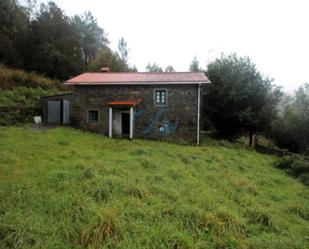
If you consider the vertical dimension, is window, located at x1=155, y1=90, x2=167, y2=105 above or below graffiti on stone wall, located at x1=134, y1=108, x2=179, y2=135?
above

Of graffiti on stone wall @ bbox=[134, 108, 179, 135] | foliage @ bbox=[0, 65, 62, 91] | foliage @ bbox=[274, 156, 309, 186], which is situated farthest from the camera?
foliage @ bbox=[0, 65, 62, 91]

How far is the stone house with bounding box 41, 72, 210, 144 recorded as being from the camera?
14094 millimetres

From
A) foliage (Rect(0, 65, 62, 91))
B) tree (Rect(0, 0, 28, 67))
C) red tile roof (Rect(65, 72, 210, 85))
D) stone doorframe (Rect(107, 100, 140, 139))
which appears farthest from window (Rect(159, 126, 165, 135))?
tree (Rect(0, 0, 28, 67))

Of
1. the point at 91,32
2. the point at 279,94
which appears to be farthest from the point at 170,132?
the point at 91,32

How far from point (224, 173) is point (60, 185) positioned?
530 centimetres

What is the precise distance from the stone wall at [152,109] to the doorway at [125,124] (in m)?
0.50

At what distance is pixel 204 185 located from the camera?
6492mm

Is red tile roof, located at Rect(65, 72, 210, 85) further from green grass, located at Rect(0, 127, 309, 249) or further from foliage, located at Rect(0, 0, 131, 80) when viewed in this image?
foliage, located at Rect(0, 0, 131, 80)

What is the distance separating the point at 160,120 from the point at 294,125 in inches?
340

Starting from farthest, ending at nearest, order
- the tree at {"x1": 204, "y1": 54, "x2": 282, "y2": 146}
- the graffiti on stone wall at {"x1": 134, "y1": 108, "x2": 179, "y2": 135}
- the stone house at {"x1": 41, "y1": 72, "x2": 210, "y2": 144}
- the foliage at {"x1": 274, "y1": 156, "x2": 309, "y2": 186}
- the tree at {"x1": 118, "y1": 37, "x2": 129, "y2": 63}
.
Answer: the tree at {"x1": 118, "y1": 37, "x2": 129, "y2": 63} < the tree at {"x1": 204, "y1": 54, "x2": 282, "y2": 146} < the graffiti on stone wall at {"x1": 134, "y1": 108, "x2": 179, "y2": 135} < the stone house at {"x1": 41, "y1": 72, "x2": 210, "y2": 144} < the foliage at {"x1": 274, "y1": 156, "x2": 309, "y2": 186}

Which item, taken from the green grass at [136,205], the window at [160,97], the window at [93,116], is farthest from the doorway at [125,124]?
the green grass at [136,205]

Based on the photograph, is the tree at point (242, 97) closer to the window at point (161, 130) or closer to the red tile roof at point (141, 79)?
the red tile roof at point (141, 79)

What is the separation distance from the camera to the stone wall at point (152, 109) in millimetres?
14133

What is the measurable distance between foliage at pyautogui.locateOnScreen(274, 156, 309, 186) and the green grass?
1.33 m
